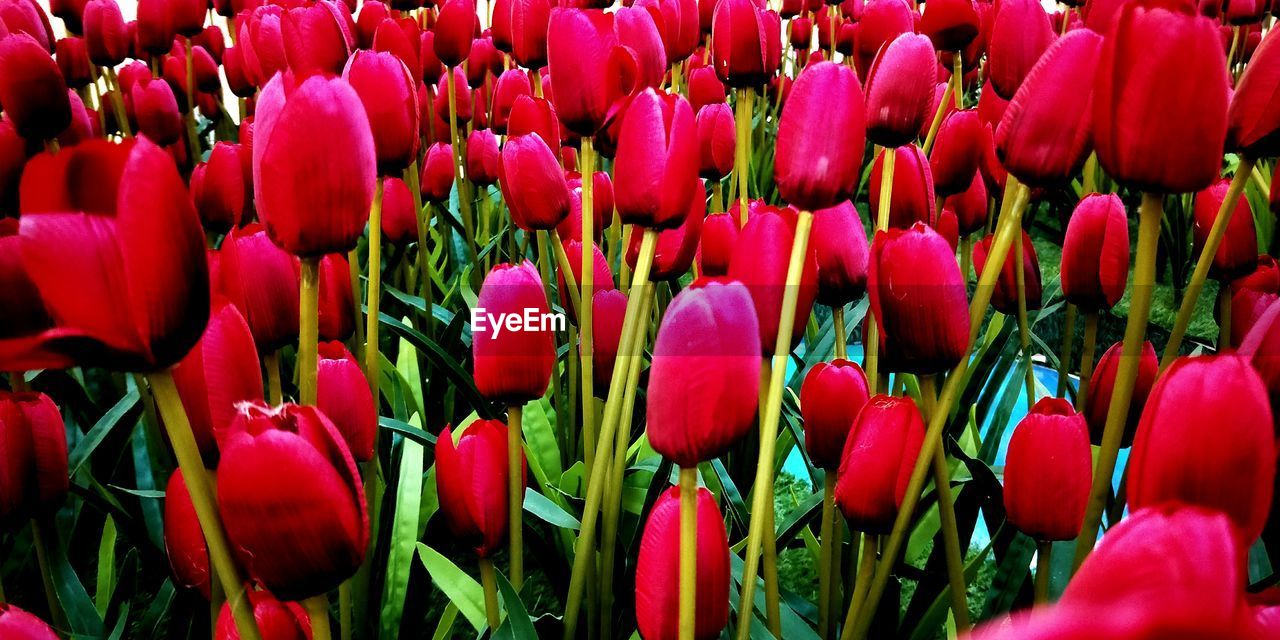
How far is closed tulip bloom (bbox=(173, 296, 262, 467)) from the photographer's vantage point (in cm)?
27

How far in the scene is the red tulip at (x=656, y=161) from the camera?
0.38 metres

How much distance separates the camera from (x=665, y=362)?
27 centimetres

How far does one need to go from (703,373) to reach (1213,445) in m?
0.13

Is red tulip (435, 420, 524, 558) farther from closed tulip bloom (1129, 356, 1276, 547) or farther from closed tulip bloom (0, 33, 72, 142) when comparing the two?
closed tulip bloom (0, 33, 72, 142)

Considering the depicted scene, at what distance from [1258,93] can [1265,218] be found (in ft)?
3.64

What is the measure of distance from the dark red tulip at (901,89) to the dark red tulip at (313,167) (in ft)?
0.80

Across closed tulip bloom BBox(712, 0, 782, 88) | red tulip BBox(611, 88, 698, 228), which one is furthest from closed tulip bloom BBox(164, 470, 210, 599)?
closed tulip bloom BBox(712, 0, 782, 88)

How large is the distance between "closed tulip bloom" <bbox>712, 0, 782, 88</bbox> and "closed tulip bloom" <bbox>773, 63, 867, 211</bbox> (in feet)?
0.84

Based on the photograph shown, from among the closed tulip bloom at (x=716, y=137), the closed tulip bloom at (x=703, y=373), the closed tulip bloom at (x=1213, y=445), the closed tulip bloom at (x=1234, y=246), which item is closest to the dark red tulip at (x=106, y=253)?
the closed tulip bloom at (x=703, y=373)

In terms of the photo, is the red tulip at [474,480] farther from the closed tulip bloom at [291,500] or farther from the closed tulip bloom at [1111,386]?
the closed tulip bloom at [1111,386]

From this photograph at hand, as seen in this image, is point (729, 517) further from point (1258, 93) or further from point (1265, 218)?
point (1265, 218)

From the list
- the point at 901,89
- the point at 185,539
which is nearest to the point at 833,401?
the point at 901,89

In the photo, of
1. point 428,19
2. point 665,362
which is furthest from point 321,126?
point 428,19

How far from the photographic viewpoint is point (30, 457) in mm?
353
